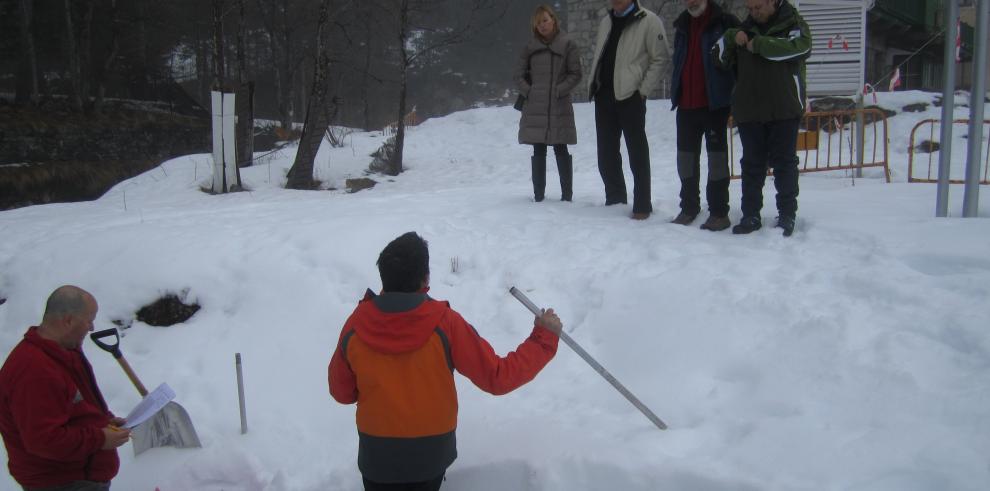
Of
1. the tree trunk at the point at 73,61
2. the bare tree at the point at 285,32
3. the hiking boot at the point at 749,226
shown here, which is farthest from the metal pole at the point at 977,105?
the tree trunk at the point at 73,61

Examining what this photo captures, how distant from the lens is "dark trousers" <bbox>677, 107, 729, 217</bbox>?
525cm

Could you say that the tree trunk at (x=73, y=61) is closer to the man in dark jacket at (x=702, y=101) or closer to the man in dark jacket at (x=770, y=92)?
the man in dark jacket at (x=702, y=101)

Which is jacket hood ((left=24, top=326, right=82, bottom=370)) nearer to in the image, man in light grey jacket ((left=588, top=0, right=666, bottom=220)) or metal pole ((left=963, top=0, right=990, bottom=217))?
man in light grey jacket ((left=588, top=0, right=666, bottom=220))

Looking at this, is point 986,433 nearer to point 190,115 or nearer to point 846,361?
point 846,361

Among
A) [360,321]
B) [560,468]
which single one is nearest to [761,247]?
[560,468]

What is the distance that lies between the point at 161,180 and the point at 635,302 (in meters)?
9.03

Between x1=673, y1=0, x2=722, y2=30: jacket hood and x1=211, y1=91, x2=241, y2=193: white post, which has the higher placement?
x1=673, y1=0, x2=722, y2=30: jacket hood

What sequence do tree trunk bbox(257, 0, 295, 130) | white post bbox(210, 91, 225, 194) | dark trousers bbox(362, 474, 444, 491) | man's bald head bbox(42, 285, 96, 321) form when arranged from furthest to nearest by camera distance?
1. tree trunk bbox(257, 0, 295, 130)
2. white post bbox(210, 91, 225, 194)
3. man's bald head bbox(42, 285, 96, 321)
4. dark trousers bbox(362, 474, 444, 491)

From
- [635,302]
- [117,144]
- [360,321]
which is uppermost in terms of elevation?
[117,144]

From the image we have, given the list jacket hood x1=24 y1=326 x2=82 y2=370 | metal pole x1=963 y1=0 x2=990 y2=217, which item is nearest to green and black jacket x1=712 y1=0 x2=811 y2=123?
metal pole x1=963 y1=0 x2=990 y2=217

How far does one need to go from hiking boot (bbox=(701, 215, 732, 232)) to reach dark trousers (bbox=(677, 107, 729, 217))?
4 cm

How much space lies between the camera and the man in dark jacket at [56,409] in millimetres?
2479

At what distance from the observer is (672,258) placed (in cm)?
466

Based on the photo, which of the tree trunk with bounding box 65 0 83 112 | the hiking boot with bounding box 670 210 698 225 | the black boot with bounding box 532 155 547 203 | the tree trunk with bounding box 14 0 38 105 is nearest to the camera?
the hiking boot with bounding box 670 210 698 225
